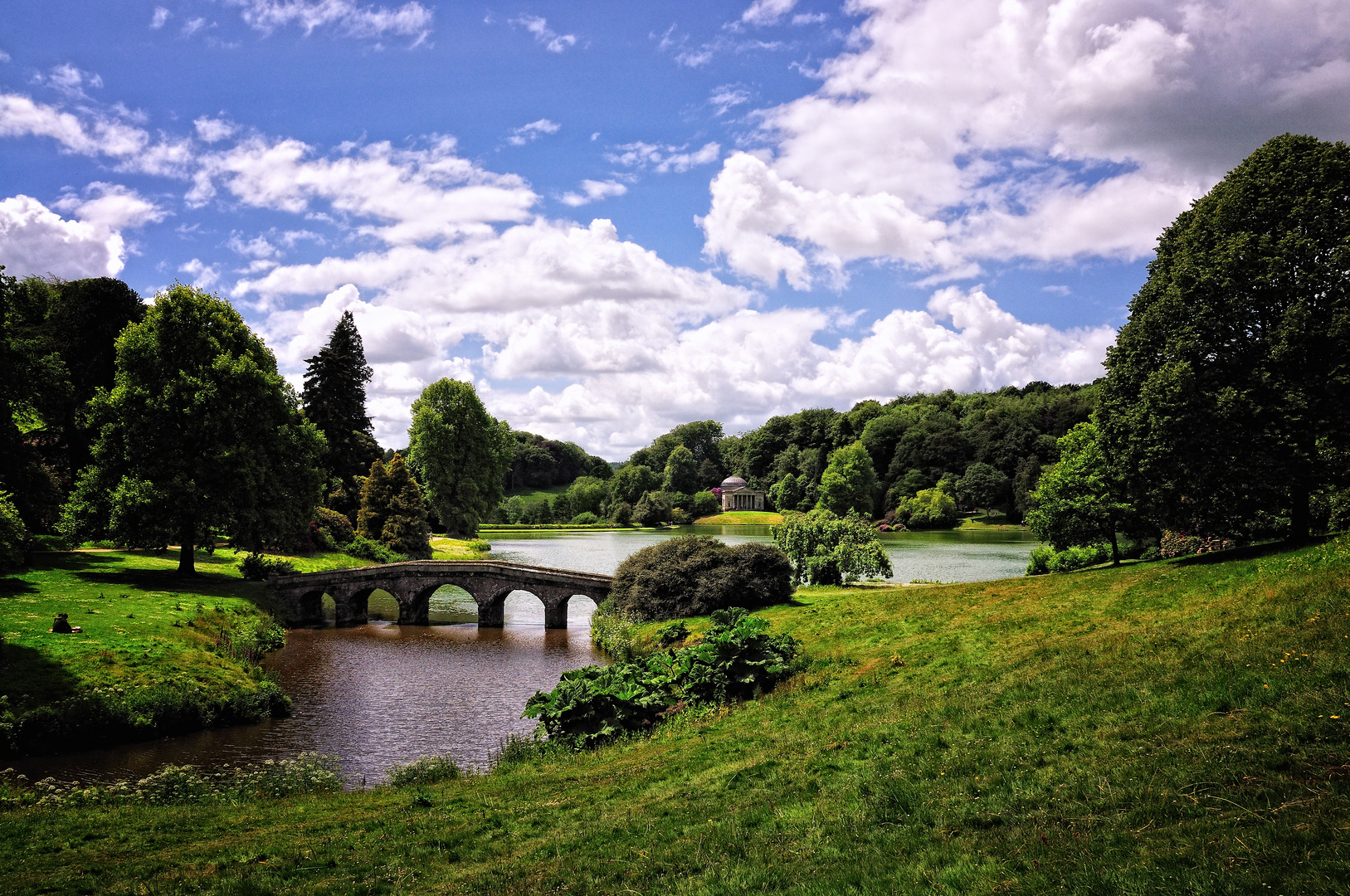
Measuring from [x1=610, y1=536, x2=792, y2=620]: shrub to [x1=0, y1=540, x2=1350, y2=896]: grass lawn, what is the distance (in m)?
14.3

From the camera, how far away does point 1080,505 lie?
30109 millimetres

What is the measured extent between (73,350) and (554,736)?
143ft

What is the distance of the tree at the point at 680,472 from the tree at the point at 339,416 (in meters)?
78.0

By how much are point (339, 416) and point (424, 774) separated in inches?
2217

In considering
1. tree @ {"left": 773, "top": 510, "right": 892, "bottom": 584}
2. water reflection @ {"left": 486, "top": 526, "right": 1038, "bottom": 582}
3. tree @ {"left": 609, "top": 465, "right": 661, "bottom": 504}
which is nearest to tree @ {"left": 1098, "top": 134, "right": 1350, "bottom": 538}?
tree @ {"left": 773, "top": 510, "right": 892, "bottom": 584}

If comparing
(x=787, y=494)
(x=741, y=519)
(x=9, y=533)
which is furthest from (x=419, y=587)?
(x=741, y=519)

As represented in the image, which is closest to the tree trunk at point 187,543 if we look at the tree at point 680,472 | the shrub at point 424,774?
the shrub at point 424,774

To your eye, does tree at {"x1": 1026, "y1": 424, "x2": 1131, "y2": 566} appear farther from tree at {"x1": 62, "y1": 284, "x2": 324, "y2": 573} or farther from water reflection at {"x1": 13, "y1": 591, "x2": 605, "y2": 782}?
tree at {"x1": 62, "y1": 284, "x2": 324, "y2": 573}

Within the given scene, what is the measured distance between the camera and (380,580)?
4262 cm

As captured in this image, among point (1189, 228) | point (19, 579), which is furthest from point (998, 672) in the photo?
point (19, 579)

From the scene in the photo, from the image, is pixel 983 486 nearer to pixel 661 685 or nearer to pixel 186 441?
pixel 661 685

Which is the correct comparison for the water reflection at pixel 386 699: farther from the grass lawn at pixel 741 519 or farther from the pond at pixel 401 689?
the grass lawn at pixel 741 519

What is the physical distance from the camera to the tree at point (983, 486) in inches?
4006

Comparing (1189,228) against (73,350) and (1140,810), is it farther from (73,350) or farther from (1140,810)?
(73,350)
